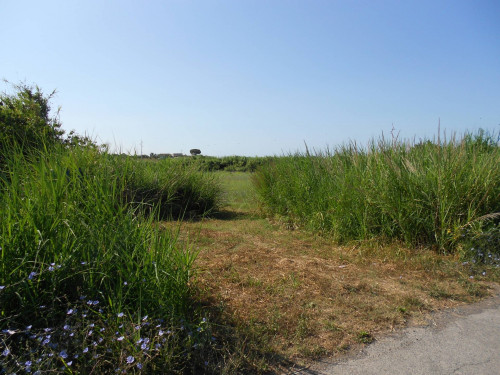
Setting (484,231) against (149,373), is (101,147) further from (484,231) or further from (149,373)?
(484,231)

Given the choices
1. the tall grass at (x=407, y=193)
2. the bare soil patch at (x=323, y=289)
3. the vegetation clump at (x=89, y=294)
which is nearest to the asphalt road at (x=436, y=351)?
the bare soil patch at (x=323, y=289)

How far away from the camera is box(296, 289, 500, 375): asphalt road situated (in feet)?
7.55

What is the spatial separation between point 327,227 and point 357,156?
127 centimetres

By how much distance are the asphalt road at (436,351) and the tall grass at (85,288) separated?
990 millimetres

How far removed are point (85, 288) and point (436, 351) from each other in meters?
2.46

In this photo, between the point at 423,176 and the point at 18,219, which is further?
the point at 423,176

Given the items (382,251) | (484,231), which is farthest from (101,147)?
(484,231)

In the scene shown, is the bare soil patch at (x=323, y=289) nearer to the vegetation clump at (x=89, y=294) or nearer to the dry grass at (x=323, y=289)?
the dry grass at (x=323, y=289)

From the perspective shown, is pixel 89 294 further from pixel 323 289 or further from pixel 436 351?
pixel 436 351

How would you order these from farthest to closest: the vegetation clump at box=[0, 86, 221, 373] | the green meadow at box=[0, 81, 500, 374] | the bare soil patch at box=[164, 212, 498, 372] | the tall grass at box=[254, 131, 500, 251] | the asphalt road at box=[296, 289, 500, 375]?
the tall grass at box=[254, 131, 500, 251]
the bare soil patch at box=[164, 212, 498, 372]
the asphalt road at box=[296, 289, 500, 375]
the green meadow at box=[0, 81, 500, 374]
the vegetation clump at box=[0, 86, 221, 373]

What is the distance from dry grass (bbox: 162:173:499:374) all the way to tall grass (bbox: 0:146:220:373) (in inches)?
17.9

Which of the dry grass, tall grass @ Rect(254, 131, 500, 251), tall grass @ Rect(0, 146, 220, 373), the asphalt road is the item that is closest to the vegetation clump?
tall grass @ Rect(0, 146, 220, 373)

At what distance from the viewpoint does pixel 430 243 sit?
472 centimetres

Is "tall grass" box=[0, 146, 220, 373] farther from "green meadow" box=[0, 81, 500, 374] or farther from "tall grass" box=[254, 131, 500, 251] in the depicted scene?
"tall grass" box=[254, 131, 500, 251]
